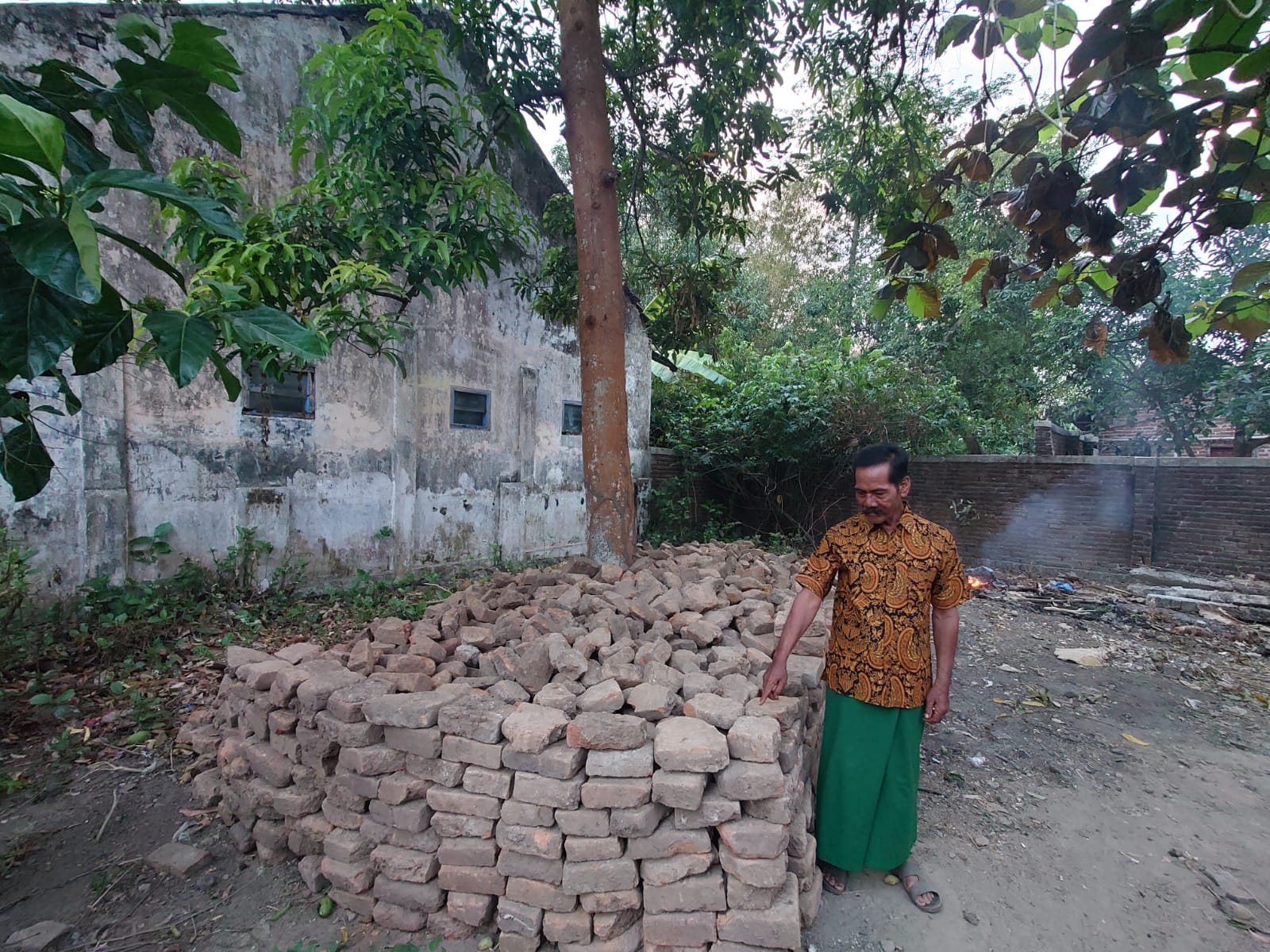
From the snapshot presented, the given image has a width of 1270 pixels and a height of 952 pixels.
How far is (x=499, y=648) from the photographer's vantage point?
277cm

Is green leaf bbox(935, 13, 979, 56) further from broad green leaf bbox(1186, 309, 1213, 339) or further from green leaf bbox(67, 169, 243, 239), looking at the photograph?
green leaf bbox(67, 169, 243, 239)

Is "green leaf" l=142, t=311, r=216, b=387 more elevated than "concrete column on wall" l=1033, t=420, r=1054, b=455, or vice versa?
"concrete column on wall" l=1033, t=420, r=1054, b=455

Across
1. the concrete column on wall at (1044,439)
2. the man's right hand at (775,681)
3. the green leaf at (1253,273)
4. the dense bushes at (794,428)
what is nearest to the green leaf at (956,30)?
the green leaf at (1253,273)

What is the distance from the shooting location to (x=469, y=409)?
7.49 m

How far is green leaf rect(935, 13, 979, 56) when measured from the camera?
2551 millimetres

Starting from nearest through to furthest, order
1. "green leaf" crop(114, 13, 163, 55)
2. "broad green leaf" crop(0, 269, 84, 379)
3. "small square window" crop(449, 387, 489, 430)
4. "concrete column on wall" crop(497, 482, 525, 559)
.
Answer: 1. "broad green leaf" crop(0, 269, 84, 379)
2. "green leaf" crop(114, 13, 163, 55)
3. "small square window" crop(449, 387, 489, 430)
4. "concrete column on wall" crop(497, 482, 525, 559)

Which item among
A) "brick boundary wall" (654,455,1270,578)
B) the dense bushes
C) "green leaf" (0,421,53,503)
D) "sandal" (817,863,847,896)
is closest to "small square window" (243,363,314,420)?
"green leaf" (0,421,53,503)

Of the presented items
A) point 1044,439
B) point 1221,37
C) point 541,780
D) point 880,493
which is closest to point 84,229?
point 541,780

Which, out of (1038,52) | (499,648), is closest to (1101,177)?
(1038,52)

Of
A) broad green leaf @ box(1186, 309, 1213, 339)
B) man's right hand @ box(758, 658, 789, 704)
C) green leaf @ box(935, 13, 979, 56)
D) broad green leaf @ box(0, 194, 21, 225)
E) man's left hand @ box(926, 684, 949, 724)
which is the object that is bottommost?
man's left hand @ box(926, 684, 949, 724)

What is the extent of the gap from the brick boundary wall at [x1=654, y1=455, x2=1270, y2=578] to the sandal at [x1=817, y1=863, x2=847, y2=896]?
8360mm

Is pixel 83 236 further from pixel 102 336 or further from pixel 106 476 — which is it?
pixel 106 476

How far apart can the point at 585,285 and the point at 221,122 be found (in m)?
2.63

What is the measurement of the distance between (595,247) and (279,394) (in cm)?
375
